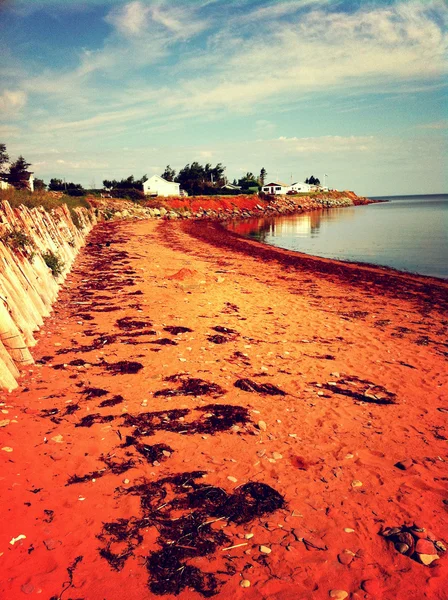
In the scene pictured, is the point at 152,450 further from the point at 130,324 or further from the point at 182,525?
the point at 130,324

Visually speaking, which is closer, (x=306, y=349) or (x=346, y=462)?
(x=346, y=462)

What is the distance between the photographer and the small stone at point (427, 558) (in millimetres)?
3479

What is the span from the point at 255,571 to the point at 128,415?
2955 mm

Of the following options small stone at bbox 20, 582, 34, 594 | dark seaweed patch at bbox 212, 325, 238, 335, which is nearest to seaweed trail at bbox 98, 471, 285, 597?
small stone at bbox 20, 582, 34, 594

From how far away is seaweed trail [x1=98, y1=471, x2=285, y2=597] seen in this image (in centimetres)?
323

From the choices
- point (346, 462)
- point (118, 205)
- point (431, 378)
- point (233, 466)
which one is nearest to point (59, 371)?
point (233, 466)

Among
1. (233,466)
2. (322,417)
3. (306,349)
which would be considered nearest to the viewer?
(233,466)

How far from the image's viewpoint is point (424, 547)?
3.63 metres

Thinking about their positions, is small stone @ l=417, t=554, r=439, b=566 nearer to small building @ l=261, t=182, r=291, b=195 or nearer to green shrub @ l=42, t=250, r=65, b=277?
green shrub @ l=42, t=250, r=65, b=277

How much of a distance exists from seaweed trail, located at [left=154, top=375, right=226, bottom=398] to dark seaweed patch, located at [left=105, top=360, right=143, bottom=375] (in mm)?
713

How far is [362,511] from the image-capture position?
13.6 feet

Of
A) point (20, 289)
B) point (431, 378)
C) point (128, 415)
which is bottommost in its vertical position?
point (431, 378)

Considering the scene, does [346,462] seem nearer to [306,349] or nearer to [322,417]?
[322,417]

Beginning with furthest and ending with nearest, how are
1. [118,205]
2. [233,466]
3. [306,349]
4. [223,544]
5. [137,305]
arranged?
[118,205], [137,305], [306,349], [233,466], [223,544]
